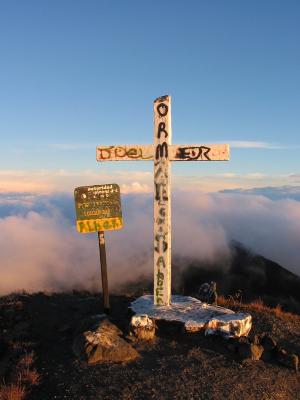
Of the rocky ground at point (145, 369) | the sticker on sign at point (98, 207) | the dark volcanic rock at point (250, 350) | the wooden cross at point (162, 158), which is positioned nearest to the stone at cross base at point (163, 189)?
the wooden cross at point (162, 158)

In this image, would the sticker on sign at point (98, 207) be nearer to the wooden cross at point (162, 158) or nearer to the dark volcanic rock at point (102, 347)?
the wooden cross at point (162, 158)

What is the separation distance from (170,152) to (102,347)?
16.5ft

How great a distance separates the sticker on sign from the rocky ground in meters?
2.42

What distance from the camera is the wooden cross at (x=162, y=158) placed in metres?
10.9

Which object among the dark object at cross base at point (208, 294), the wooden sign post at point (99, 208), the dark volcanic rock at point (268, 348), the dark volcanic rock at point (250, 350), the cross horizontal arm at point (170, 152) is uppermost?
the cross horizontal arm at point (170, 152)

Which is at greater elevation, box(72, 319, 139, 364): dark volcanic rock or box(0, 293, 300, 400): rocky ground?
box(72, 319, 139, 364): dark volcanic rock

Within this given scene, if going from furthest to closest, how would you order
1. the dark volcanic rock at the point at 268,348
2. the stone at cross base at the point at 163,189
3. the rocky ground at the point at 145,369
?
the stone at cross base at the point at 163,189 → the dark volcanic rock at the point at 268,348 → the rocky ground at the point at 145,369

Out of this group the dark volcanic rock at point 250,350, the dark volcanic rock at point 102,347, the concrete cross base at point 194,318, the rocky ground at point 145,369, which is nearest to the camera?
the rocky ground at point 145,369

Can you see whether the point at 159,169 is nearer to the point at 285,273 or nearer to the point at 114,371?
Result: the point at 114,371

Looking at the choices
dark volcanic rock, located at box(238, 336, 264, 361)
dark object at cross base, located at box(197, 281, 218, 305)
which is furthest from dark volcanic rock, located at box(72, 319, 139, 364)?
dark object at cross base, located at box(197, 281, 218, 305)

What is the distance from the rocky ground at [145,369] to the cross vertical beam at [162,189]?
1.65m

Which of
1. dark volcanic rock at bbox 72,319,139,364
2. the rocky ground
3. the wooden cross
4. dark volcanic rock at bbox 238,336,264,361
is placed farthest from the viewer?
the wooden cross

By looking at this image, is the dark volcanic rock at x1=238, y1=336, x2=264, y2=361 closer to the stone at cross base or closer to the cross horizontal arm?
the stone at cross base

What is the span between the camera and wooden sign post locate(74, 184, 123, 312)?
1114 centimetres
